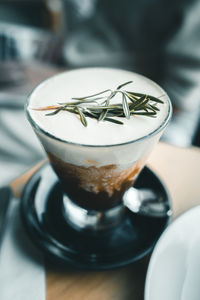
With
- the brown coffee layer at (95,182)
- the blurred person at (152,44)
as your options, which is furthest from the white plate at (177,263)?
the blurred person at (152,44)

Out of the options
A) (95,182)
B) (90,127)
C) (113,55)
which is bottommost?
(113,55)

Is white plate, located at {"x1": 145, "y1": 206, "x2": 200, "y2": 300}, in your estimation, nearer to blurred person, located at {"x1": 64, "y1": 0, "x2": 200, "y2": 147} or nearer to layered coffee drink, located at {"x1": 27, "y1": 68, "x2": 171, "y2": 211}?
layered coffee drink, located at {"x1": 27, "y1": 68, "x2": 171, "y2": 211}

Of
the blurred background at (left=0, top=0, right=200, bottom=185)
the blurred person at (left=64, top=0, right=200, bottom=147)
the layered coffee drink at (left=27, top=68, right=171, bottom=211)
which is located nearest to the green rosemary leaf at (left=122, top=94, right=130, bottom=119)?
the layered coffee drink at (left=27, top=68, right=171, bottom=211)

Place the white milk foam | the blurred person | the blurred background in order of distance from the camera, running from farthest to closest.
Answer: the blurred person
the blurred background
the white milk foam

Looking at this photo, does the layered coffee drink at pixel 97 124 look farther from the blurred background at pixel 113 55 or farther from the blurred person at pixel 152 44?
the blurred person at pixel 152 44

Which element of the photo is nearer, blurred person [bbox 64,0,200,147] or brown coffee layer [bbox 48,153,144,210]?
brown coffee layer [bbox 48,153,144,210]

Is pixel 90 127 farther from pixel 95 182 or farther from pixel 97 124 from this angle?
pixel 95 182

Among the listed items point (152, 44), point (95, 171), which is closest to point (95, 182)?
point (95, 171)
